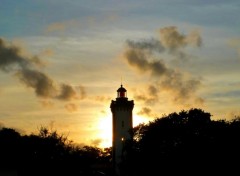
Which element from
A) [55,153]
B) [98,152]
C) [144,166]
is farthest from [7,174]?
[98,152]

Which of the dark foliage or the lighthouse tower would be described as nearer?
the dark foliage

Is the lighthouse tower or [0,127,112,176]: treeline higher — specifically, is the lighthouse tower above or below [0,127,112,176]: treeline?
above

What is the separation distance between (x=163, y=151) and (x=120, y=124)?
2960 cm

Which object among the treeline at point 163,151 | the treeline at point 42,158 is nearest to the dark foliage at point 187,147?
the treeline at point 163,151

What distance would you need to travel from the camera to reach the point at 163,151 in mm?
72188

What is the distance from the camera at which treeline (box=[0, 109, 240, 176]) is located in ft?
203

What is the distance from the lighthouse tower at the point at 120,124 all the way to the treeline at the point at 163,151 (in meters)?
13.9

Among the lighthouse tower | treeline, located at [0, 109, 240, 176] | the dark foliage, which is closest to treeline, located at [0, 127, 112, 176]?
treeline, located at [0, 109, 240, 176]

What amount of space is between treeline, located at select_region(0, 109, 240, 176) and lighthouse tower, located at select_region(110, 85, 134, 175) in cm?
1386

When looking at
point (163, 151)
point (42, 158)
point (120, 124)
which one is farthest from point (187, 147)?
point (120, 124)

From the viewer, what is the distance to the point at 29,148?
66.8 metres

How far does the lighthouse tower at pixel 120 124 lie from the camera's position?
9888cm

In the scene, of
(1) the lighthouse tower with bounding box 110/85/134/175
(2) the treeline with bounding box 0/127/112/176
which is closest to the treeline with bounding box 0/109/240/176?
(2) the treeline with bounding box 0/127/112/176

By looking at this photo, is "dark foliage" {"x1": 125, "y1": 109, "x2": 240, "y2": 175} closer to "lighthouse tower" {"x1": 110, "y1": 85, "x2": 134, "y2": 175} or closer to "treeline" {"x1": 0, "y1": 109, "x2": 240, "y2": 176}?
"treeline" {"x1": 0, "y1": 109, "x2": 240, "y2": 176}
